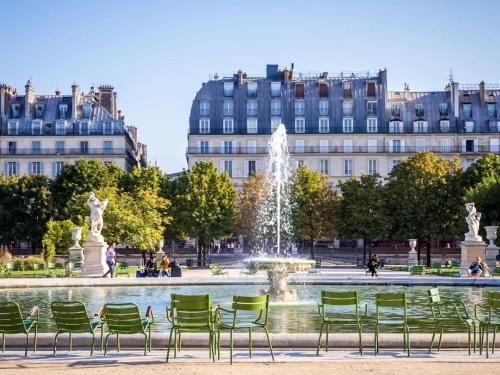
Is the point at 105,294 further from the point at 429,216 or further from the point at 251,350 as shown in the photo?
the point at 429,216

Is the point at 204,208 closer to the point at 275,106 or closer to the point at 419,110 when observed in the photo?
the point at 275,106

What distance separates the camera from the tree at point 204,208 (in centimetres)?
6016

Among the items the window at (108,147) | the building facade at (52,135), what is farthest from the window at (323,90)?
the window at (108,147)

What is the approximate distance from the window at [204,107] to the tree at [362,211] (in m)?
23.4

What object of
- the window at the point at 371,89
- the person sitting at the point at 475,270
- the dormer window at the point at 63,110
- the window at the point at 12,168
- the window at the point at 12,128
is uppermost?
the window at the point at 371,89

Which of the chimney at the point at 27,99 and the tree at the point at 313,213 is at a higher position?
the chimney at the point at 27,99

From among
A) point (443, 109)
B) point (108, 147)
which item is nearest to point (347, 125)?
point (443, 109)

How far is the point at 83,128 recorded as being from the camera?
270ft

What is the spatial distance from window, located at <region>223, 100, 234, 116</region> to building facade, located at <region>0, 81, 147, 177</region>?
10003 millimetres

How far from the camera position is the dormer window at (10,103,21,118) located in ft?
273

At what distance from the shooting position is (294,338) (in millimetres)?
13570

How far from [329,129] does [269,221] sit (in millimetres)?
17397

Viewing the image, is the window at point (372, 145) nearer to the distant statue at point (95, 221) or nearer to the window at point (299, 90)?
the window at point (299, 90)

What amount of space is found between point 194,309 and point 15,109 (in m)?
74.8
